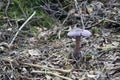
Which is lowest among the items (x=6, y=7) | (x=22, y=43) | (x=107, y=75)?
(x=107, y=75)

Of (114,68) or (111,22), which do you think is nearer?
(114,68)

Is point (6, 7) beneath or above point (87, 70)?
above

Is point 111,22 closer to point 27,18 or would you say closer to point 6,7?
point 27,18

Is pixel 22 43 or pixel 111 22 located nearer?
pixel 22 43

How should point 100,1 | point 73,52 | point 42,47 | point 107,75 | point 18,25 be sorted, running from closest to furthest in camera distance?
point 107,75 → point 73,52 → point 42,47 → point 18,25 → point 100,1

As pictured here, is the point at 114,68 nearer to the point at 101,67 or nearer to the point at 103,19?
the point at 101,67

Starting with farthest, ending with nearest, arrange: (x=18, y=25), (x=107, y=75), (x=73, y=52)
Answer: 1. (x=18, y=25)
2. (x=73, y=52)
3. (x=107, y=75)

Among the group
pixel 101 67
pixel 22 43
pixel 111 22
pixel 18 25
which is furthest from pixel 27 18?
pixel 101 67

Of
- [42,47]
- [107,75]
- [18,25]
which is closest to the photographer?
[107,75]

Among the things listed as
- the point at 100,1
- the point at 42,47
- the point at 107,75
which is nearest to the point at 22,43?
the point at 42,47
